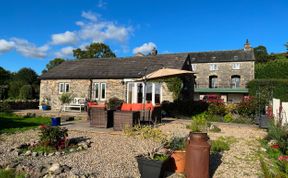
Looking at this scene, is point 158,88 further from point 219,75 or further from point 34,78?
point 34,78

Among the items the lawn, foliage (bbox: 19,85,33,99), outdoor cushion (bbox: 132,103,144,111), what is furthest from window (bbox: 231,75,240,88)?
the lawn

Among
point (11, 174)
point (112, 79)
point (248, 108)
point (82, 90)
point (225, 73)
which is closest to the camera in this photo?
point (11, 174)

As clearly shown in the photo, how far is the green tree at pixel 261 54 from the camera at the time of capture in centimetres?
5597

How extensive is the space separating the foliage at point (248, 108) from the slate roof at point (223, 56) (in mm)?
26670

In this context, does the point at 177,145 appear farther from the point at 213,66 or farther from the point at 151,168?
the point at 213,66

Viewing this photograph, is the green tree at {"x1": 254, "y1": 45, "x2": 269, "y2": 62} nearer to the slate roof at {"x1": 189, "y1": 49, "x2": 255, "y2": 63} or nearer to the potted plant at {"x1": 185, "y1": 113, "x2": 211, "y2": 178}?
the slate roof at {"x1": 189, "y1": 49, "x2": 255, "y2": 63}

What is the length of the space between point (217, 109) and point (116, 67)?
32.9 feet

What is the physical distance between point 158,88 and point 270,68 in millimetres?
26558

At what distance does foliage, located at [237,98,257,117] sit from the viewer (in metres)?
14.0

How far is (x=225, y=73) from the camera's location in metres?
41.3

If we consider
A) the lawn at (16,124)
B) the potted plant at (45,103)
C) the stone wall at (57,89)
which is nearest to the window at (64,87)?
the stone wall at (57,89)

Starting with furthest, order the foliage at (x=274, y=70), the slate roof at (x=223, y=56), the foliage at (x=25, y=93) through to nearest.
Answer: the slate roof at (x=223, y=56)
the foliage at (x=274, y=70)
the foliage at (x=25, y=93)

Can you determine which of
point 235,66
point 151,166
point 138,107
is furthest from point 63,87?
point 235,66

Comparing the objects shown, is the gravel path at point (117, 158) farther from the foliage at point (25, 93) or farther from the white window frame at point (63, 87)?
the foliage at point (25, 93)
